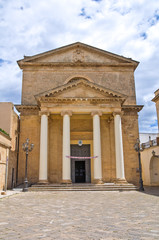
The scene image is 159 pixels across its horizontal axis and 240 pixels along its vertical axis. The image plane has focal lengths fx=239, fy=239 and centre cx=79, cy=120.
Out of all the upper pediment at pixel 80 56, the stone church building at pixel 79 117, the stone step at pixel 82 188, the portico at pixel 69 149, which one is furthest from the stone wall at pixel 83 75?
the stone step at pixel 82 188

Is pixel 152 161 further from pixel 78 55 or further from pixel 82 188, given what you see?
pixel 78 55

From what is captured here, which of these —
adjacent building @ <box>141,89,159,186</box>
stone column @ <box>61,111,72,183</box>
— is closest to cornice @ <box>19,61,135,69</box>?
adjacent building @ <box>141,89,159,186</box>

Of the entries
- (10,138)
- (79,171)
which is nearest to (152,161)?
(79,171)

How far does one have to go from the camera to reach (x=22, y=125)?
2556 centimetres

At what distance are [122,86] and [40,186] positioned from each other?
14686mm

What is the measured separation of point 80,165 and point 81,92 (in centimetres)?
830

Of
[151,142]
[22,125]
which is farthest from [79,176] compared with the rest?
[151,142]

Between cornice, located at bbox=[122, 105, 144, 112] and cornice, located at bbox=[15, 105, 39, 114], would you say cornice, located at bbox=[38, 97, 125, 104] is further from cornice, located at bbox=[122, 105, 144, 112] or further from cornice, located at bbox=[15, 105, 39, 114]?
cornice, located at bbox=[122, 105, 144, 112]

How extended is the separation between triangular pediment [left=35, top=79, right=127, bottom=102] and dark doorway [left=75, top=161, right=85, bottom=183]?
25.7 feet

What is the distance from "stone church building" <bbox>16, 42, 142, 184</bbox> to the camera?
73.3ft

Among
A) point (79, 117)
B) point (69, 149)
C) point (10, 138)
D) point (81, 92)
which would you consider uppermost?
point (81, 92)

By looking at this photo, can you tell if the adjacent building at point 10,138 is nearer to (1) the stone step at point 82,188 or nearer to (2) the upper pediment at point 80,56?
(1) the stone step at point 82,188

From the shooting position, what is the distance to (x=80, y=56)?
28438 mm

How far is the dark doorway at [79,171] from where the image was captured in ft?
85.1
